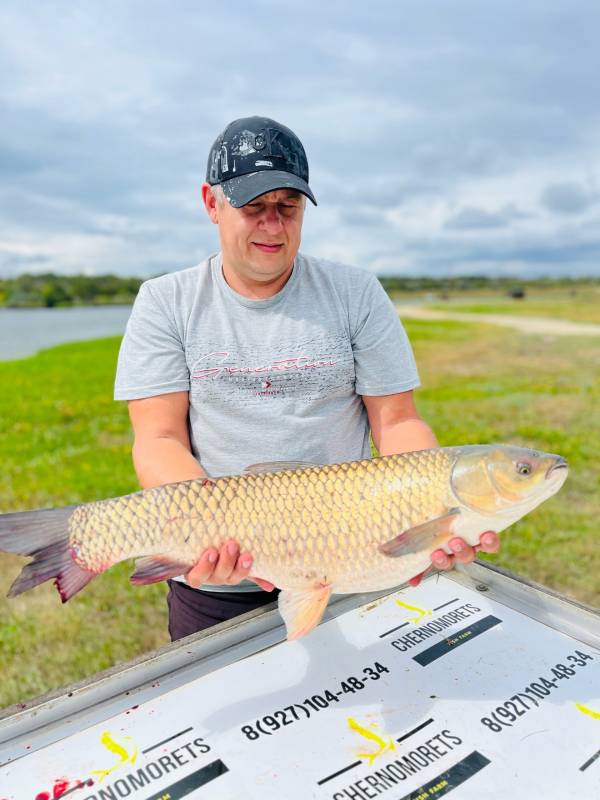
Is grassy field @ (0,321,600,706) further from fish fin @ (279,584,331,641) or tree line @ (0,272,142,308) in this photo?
tree line @ (0,272,142,308)

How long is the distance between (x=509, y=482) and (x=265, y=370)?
1039mm

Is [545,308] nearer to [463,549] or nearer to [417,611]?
[417,611]

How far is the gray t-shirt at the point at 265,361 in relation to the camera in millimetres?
2559

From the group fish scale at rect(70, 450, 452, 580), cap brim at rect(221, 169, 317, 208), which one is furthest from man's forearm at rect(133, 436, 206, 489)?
cap brim at rect(221, 169, 317, 208)

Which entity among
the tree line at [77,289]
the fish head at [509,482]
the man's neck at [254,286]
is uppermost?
the tree line at [77,289]

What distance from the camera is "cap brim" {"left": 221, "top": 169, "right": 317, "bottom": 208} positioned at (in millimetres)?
2365

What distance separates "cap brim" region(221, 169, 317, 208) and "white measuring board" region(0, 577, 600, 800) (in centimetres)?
160

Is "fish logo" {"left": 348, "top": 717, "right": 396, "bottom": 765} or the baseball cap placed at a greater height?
the baseball cap

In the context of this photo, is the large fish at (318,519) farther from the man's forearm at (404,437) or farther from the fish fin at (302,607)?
the man's forearm at (404,437)

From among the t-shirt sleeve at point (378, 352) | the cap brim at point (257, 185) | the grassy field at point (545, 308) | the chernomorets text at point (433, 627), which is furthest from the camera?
the grassy field at point (545, 308)

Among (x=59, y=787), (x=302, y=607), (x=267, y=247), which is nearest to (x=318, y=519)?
(x=302, y=607)

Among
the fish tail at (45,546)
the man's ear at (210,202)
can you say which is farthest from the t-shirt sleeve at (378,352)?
the fish tail at (45,546)

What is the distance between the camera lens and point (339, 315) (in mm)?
2617

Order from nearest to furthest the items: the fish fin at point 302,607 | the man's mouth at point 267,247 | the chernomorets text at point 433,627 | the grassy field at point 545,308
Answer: the fish fin at point 302,607
the chernomorets text at point 433,627
the man's mouth at point 267,247
the grassy field at point 545,308
